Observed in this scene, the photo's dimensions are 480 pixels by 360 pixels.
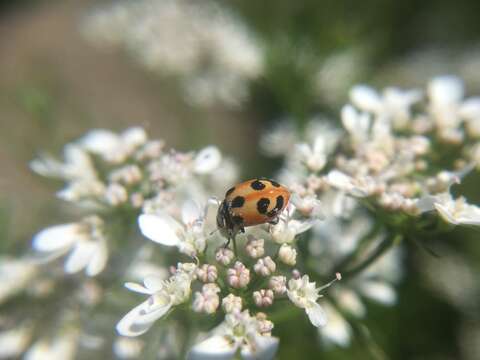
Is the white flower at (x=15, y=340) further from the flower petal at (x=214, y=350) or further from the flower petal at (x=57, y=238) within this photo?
the flower petal at (x=214, y=350)

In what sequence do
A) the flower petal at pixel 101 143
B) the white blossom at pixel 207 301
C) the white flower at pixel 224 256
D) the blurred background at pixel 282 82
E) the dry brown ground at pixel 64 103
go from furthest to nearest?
the dry brown ground at pixel 64 103 → the blurred background at pixel 282 82 → the flower petal at pixel 101 143 → the white flower at pixel 224 256 → the white blossom at pixel 207 301

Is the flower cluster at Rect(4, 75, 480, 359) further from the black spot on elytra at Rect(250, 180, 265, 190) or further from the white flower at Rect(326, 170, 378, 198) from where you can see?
the black spot on elytra at Rect(250, 180, 265, 190)

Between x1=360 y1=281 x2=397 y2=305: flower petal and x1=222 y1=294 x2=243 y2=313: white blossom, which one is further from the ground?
x1=360 y1=281 x2=397 y2=305: flower petal

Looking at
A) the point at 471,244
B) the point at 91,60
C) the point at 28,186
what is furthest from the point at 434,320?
the point at 91,60

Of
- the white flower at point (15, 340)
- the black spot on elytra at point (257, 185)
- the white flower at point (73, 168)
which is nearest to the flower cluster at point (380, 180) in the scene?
the black spot on elytra at point (257, 185)

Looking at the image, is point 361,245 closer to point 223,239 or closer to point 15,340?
point 223,239

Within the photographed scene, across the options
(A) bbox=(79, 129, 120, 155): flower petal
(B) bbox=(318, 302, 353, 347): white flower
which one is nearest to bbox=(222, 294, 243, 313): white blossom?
(B) bbox=(318, 302, 353, 347): white flower

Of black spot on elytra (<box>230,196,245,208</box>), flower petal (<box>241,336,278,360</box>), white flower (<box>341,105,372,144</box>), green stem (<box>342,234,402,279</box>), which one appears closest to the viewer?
flower petal (<box>241,336,278,360</box>)
